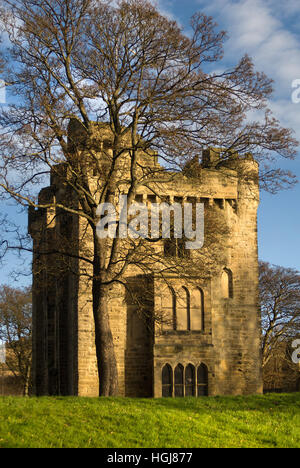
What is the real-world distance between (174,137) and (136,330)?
11.4m

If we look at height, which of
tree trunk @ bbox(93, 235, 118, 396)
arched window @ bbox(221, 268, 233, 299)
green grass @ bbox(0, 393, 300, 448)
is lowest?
green grass @ bbox(0, 393, 300, 448)

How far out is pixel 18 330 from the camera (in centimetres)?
4575

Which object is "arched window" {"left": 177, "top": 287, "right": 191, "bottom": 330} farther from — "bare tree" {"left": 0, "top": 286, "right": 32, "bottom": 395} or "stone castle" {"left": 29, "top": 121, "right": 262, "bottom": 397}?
"bare tree" {"left": 0, "top": 286, "right": 32, "bottom": 395}

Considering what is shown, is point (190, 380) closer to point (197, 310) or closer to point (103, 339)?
point (197, 310)

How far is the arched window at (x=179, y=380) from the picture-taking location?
24688 millimetres

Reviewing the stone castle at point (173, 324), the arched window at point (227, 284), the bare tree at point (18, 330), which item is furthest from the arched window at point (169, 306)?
the bare tree at point (18, 330)

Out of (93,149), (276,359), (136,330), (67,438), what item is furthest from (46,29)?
(276,359)

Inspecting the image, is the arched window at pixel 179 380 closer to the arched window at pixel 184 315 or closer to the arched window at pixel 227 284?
the arched window at pixel 184 315

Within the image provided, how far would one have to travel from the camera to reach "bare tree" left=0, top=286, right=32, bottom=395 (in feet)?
145

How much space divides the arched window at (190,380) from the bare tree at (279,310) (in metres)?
14.9

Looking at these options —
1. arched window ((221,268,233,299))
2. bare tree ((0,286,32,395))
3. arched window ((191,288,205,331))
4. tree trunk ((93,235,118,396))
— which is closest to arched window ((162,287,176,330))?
arched window ((191,288,205,331))

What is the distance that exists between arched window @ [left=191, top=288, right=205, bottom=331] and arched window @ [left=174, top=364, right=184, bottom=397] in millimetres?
1754

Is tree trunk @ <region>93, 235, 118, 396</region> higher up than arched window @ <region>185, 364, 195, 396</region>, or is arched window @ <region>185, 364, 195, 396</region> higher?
tree trunk @ <region>93, 235, 118, 396</region>
